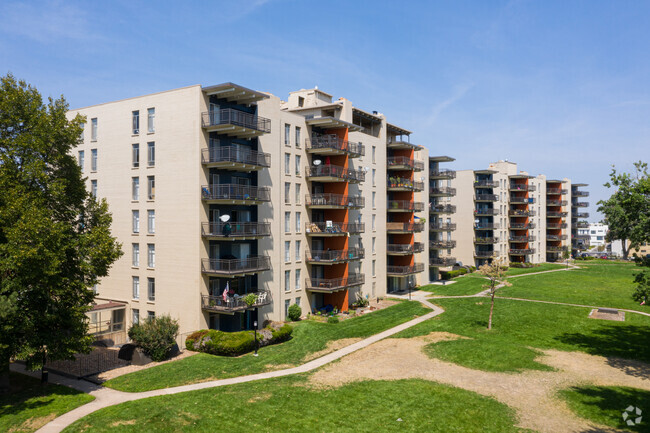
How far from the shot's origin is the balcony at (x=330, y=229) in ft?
152

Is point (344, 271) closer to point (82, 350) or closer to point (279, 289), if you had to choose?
point (279, 289)

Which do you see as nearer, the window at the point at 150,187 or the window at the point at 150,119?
the window at the point at 150,119

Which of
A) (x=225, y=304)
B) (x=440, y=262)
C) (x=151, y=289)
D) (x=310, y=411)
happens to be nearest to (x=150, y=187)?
(x=151, y=289)

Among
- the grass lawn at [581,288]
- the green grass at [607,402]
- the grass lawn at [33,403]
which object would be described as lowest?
the grass lawn at [33,403]

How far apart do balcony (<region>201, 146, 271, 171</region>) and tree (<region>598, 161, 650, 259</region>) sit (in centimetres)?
2600

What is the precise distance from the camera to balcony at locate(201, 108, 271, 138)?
3628cm

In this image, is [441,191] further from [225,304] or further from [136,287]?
[136,287]

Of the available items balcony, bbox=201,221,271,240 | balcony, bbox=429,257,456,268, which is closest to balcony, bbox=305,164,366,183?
balcony, bbox=201,221,271,240

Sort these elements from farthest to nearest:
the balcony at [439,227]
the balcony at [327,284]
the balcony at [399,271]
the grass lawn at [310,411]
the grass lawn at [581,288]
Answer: the balcony at [439,227] < the balcony at [399,271] < the grass lawn at [581,288] < the balcony at [327,284] < the grass lawn at [310,411]

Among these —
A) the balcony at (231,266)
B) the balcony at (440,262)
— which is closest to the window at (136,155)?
the balcony at (231,266)

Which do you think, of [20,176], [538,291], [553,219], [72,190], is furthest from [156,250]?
[553,219]

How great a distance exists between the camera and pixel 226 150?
37.6m

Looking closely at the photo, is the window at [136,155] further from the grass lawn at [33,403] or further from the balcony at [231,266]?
the grass lawn at [33,403]

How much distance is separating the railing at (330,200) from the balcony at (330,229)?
2.08m
